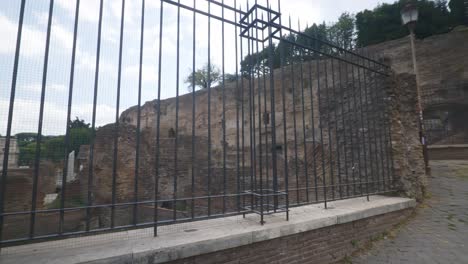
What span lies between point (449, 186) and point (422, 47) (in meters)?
10.7

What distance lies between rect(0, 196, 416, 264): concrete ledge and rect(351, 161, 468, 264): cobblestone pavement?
2.31 ft

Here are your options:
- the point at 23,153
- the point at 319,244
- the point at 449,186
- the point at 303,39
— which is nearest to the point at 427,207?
the point at 449,186

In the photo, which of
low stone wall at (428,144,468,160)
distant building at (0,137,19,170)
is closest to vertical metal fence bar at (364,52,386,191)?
distant building at (0,137,19,170)

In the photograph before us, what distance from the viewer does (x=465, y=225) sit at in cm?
369

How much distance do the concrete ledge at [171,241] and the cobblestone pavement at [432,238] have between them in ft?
2.31

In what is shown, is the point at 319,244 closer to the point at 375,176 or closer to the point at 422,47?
the point at 375,176

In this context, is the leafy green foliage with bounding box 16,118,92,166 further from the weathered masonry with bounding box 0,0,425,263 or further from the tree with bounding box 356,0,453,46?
the tree with bounding box 356,0,453,46

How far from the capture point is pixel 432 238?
11.0 ft

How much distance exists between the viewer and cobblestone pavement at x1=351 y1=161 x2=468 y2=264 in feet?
9.64

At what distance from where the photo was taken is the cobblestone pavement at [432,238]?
2938 millimetres

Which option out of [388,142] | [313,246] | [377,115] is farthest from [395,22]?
[313,246]

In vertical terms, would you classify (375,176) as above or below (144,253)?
above

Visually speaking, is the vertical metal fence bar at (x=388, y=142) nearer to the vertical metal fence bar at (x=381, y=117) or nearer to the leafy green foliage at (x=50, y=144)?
the vertical metal fence bar at (x=381, y=117)

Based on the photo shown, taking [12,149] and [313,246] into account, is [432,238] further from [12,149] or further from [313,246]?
[12,149]
